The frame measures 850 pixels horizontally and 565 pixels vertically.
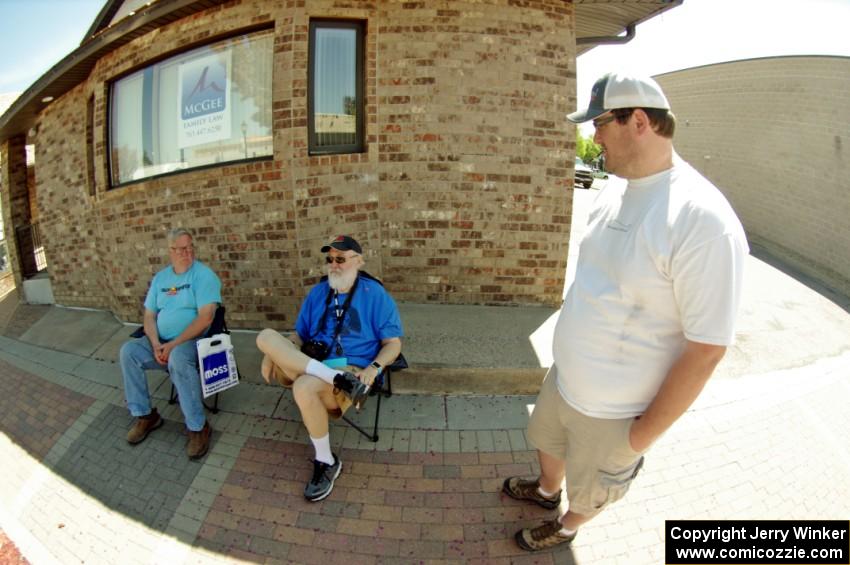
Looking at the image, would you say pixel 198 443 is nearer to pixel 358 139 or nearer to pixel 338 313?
pixel 338 313

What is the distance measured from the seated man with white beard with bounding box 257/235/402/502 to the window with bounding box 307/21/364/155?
1612mm

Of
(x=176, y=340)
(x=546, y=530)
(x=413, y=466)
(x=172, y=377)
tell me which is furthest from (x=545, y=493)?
(x=176, y=340)

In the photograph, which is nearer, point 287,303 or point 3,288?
point 287,303

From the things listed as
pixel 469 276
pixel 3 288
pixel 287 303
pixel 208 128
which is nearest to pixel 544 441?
pixel 469 276

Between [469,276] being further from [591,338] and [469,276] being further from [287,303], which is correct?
[591,338]

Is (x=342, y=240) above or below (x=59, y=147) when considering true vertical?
below

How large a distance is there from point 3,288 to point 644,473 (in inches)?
481

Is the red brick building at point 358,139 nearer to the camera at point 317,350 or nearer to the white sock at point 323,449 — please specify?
the camera at point 317,350

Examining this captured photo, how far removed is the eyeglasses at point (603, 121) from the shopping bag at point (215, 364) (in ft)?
9.10

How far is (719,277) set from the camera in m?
1.26

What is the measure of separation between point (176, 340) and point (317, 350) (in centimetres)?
117

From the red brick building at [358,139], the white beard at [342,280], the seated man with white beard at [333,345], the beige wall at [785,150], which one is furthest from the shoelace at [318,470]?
the beige wall at [785,150]

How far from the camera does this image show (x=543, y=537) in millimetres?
2090

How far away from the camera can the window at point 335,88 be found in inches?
149
